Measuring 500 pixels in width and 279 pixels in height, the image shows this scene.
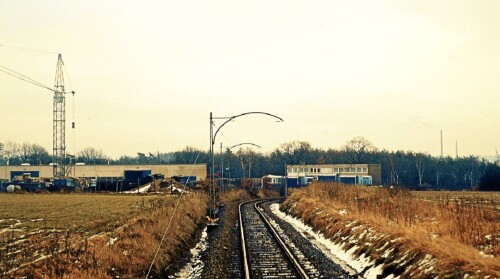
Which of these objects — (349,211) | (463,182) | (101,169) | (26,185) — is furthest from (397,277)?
(463,182)

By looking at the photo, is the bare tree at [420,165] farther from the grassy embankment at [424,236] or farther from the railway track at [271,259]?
the railway track at [271,259]

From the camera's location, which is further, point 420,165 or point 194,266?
point 420,165

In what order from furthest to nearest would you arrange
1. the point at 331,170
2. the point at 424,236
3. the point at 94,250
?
the point at 331,170 < the point at 424,236 < the point at 94,250

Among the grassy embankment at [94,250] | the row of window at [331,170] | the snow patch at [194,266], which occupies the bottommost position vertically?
the snow patch at [194,266]

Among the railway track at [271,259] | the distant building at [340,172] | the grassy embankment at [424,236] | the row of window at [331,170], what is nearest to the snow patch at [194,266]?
the railway track at [271,259]

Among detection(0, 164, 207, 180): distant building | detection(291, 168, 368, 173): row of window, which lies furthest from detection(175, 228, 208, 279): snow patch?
detection(291, 168, 368, 173): row of window

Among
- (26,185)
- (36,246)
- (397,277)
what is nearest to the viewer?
(397,277)

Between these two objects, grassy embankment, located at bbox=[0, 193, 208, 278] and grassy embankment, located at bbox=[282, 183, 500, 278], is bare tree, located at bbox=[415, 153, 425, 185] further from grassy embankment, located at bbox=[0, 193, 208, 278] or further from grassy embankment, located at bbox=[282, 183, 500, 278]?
grassy embankment, located at bbox=[0, 193, 208, 278]

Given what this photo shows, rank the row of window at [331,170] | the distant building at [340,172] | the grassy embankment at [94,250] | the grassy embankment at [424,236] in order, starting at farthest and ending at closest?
the row of window at [331,170], the distant building at [340,172], the grassy embankment at [94,250], the grassy embankment at [424,236]

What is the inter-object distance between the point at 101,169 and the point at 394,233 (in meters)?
117

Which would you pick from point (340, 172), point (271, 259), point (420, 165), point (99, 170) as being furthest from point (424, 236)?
point (420, 165)

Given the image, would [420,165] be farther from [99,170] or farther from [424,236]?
[424,236]

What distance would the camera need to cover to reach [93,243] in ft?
51.8

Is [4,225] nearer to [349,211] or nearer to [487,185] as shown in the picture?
[349,211]
